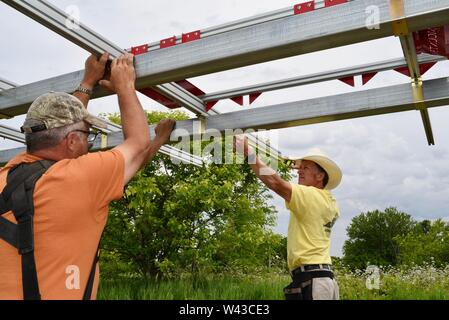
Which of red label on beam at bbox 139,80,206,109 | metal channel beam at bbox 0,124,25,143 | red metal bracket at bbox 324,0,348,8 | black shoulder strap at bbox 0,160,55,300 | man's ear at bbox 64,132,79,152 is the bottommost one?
black shoulder strap at bbox 0,160,55,300

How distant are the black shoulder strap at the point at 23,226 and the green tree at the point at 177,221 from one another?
6.64 meters

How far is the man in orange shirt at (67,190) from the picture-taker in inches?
70.1

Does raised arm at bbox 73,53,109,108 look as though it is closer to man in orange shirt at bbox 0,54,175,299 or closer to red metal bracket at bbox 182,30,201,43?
red metal bracket at bbox 182,30,201,43

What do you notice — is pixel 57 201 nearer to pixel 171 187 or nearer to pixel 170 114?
pixel 171 187

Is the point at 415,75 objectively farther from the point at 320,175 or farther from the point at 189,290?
the point at 189,290

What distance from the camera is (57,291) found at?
179 centimetres

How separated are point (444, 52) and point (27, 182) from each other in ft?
8.44

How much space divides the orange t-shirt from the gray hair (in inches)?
5.1

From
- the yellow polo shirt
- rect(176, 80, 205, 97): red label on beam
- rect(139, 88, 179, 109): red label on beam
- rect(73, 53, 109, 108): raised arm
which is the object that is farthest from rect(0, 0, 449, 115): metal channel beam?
the yellow polo shirt

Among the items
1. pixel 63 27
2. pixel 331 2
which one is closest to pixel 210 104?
pixel 63 27

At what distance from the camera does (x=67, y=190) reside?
5.98 feet

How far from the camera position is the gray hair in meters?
1.98

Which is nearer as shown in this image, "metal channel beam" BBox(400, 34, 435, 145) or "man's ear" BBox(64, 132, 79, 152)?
"man's ear" BBox(64, 132, 79, 152)
